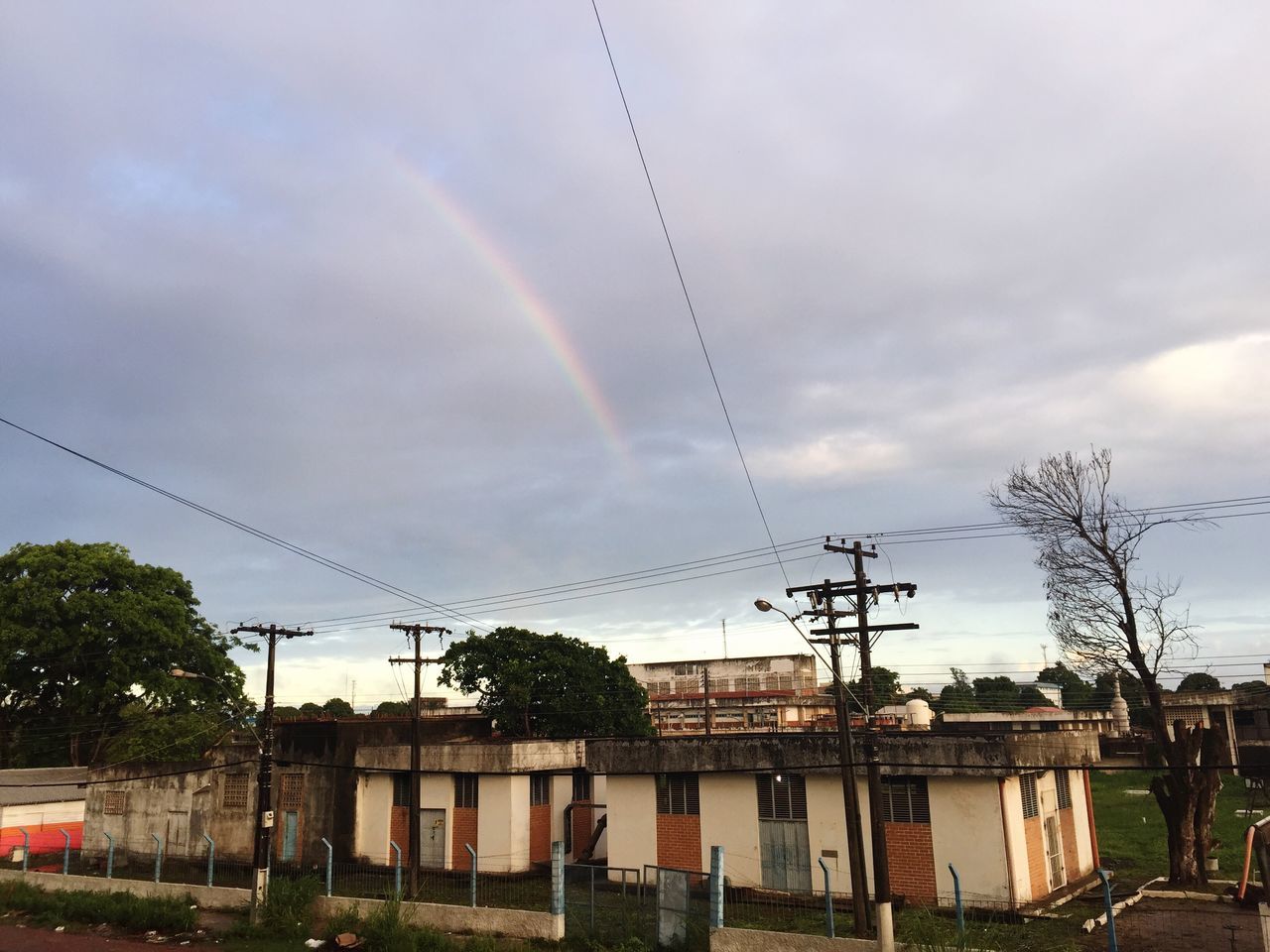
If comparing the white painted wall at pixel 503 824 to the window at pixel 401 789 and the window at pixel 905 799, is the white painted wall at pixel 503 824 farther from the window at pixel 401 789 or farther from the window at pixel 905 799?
the window at pixel 905 799

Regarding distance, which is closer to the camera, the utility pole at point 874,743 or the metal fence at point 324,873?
the utility pole at point 874,743

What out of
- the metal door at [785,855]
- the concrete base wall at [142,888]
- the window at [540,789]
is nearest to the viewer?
the metal door at [785,855]

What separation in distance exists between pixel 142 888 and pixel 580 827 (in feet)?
52.3

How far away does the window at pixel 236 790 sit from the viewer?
123ft

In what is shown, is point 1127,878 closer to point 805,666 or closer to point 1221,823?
point 1221,823

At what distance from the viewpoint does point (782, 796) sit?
27469 mm

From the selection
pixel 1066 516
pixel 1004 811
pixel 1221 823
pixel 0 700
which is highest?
pixel 1066 516

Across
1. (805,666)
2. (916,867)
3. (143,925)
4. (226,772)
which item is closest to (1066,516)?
(916,867)

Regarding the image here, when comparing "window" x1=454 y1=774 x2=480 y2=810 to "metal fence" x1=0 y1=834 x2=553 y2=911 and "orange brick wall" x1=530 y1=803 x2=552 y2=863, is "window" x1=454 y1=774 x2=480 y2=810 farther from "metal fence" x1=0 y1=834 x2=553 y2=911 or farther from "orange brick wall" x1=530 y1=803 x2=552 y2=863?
"orange brick wall" x1=530 y1=803 x2=552 y2=863

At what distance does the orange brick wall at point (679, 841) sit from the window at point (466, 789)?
324 inches

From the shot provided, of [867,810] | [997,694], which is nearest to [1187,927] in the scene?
[867,810]

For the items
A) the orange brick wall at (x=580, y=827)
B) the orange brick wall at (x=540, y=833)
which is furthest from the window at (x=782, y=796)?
the orange brick wall at (x=580, y=827)

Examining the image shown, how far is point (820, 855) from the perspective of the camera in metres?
26.4

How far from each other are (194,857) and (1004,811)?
107 ft
